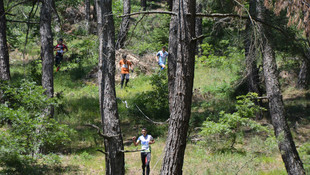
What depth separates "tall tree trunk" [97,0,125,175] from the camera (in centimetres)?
862

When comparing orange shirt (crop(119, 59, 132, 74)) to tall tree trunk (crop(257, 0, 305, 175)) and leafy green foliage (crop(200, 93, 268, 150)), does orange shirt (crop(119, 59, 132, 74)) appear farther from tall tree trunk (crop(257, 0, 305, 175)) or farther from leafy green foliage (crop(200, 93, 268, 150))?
tall tree trunk (crop(257, 0, 305, 175))

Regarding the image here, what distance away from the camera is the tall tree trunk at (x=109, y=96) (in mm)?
8625

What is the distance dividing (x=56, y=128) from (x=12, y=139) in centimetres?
157

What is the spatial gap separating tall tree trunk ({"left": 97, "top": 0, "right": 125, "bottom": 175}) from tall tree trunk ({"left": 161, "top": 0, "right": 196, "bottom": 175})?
286 cm

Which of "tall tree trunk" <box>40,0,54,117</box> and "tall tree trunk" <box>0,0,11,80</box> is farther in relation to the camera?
"tall tree trunk" <box>0,0,11,80</box>

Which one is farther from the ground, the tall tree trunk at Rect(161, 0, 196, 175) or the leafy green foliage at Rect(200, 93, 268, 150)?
the tall tree trunk at Rect(161, 0, 196, 175)

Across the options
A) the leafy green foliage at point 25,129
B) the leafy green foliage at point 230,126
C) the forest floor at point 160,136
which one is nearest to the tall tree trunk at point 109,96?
the forest floor at point 160,136

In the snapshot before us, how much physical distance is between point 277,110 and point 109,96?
460 centimetres

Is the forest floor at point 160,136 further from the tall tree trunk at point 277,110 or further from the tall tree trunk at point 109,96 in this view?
the tall tree trunk at point 109,96

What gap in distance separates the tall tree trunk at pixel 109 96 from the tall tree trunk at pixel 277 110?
4.03 meters

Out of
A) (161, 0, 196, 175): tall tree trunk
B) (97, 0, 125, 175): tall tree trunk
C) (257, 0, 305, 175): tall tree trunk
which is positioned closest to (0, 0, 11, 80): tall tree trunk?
(97, 0, 125, 175): tall tree trunk

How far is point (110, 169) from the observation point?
29.0ft

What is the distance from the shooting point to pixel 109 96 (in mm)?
8812

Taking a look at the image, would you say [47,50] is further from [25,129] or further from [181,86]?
[181,86]
